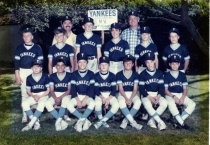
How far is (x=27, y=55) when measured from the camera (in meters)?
5.08

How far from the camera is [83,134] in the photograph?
4.97 metres

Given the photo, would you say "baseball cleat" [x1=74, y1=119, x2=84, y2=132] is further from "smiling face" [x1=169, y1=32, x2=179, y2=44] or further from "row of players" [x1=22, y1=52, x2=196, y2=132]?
"smiling face" [x1=169, y1=32, x2=179, y2=44]

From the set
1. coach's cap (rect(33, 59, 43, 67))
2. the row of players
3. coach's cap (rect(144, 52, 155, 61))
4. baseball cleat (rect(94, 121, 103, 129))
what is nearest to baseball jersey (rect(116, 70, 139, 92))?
the row of players

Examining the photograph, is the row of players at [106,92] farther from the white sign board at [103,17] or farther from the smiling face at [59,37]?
the white sign board at [103,17]

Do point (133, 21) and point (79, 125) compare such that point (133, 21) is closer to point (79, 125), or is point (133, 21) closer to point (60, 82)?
point (60, 82)

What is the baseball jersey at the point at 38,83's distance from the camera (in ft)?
16.7

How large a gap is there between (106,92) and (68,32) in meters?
0.89

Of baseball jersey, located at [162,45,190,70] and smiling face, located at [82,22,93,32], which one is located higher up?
smiling face, located at [82,22,93,32]

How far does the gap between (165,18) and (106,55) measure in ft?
2.89

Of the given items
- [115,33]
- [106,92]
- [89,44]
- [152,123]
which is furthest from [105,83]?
[152,123]

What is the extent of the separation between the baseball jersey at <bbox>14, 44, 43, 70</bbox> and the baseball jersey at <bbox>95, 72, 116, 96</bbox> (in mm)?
767

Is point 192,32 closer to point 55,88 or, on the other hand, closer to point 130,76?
point 130,76

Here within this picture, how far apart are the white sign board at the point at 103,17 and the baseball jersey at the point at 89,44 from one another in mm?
136

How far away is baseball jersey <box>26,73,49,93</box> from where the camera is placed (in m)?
5.08
